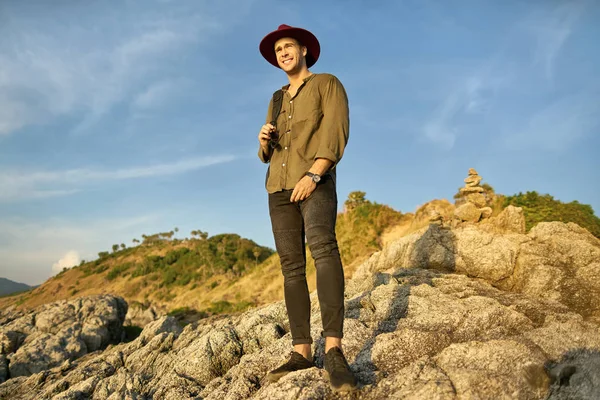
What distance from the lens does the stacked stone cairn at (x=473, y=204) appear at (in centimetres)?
1288

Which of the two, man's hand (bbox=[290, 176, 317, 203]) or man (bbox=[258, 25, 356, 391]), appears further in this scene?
man's hand (bbox=[290, 176, 317, 203])

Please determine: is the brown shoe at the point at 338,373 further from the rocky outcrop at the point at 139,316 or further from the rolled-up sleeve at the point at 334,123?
the rocky outcrop at the point at 139,316

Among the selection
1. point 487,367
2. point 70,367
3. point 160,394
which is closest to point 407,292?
point 487,367

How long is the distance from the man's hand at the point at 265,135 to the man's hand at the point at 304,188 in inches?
30.2

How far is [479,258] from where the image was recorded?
805cm

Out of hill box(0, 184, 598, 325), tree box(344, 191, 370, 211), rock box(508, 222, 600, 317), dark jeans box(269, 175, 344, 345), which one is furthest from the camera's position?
tree box(344, 191, 370, 211)

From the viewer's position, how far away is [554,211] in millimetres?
11281

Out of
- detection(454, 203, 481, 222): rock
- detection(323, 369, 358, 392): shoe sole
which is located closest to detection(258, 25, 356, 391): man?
detection(323, 369, 358, 392): shoe sole

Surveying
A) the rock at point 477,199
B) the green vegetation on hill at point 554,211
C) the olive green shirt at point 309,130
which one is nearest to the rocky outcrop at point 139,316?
the rock at point 477,199

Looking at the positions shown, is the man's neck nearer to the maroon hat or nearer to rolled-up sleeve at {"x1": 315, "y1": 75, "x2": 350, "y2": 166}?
the maroon hat

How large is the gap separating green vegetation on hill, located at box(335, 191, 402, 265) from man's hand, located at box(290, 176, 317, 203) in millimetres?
16540

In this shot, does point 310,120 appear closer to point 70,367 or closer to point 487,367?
point 487,367

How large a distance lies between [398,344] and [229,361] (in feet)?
8.25

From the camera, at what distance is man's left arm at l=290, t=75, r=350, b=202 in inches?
139
